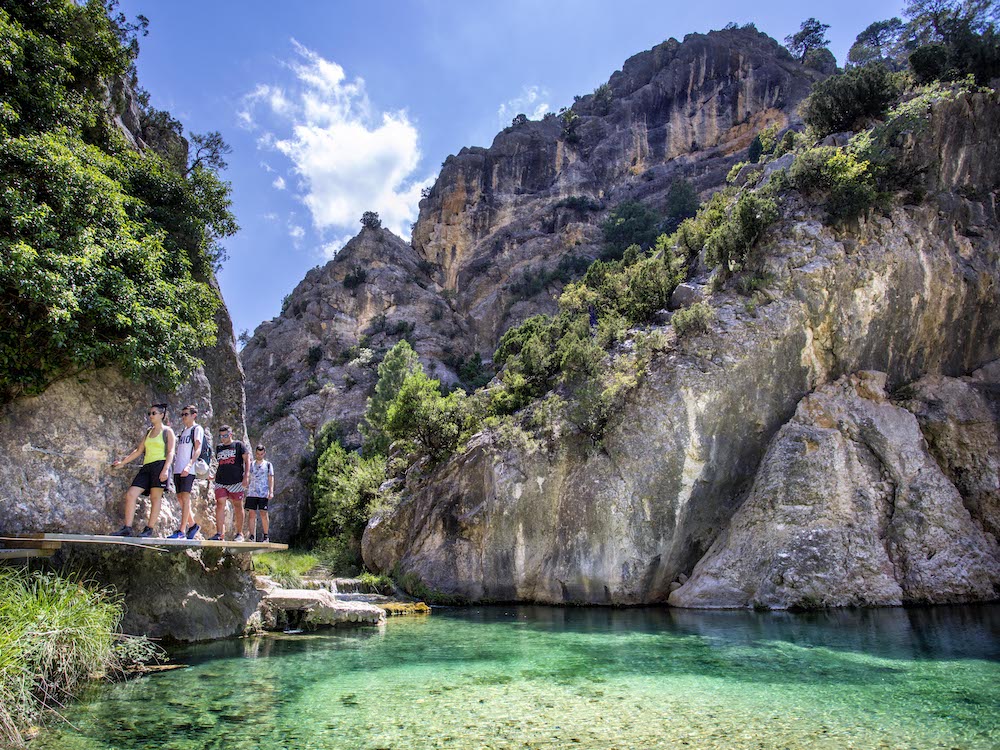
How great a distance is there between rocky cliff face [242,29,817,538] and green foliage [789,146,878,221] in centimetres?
3572

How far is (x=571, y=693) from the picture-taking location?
26.7ft

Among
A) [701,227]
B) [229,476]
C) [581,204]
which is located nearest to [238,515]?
[229,476]

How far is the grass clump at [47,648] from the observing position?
20.2 ft

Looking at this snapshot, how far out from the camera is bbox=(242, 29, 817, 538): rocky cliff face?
6209 centimetres

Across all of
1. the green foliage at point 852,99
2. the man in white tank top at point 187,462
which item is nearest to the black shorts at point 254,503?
the man in white tank top at point 187,462

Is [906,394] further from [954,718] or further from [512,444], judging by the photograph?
[954,718]

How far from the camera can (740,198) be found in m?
25.0

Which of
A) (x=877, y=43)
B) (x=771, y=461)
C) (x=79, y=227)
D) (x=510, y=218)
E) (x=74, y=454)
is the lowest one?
(x=74, y=454)

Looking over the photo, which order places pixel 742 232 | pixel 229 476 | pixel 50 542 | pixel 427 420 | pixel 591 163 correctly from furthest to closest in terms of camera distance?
pixel 591 163 → pixel 427 420 → pixel 742 232 → pixel 229 476 → pixel 50 542

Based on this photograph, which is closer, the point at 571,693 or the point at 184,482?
→ the point at 571,693

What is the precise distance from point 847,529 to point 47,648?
68.0 feet

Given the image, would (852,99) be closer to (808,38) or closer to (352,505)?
(352,505)

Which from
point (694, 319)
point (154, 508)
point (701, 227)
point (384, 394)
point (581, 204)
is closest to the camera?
point (154, 508)

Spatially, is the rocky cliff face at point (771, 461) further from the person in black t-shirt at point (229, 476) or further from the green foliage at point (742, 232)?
the person in black t-shirt at point (229, 476)
